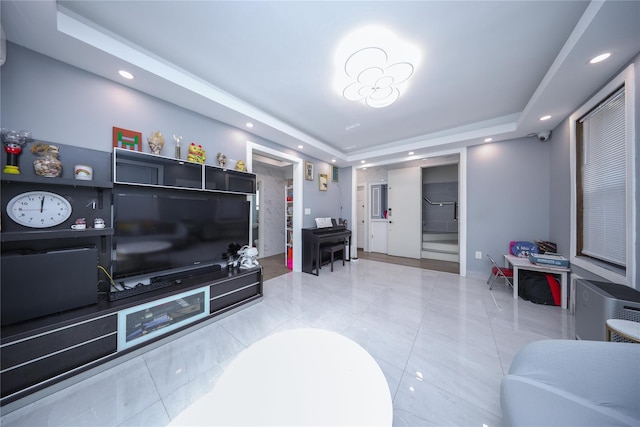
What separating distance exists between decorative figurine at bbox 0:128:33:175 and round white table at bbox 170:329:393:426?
196 cm

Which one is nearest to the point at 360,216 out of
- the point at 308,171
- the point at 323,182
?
the point at 323,182

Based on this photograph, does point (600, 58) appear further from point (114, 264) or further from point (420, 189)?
point (114, 264)

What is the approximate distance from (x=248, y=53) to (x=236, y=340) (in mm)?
2587

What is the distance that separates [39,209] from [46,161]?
354 millimetres

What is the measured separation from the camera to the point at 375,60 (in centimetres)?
159

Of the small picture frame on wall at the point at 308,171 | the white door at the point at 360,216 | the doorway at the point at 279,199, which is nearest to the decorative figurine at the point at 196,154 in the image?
the doorway at the point at 279,199

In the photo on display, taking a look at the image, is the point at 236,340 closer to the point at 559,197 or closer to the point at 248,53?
the point at 248,53

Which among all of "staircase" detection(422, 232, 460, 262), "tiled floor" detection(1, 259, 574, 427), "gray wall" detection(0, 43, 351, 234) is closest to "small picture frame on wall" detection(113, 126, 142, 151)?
"gray wall" detection(0, 43, 351, 234)

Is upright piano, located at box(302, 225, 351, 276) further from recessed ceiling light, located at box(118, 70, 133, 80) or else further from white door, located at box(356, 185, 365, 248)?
recessed ceiling light, located at box(118, 70, 133, 80)

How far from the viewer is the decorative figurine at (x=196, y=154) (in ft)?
7.16

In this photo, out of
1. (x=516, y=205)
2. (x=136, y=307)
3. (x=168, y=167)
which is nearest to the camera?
(x=136, y=307)

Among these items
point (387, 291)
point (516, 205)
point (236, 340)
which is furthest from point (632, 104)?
point (236, 340)

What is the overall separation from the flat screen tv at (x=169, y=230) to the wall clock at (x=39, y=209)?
0.92 ft

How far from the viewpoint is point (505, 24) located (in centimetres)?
141
